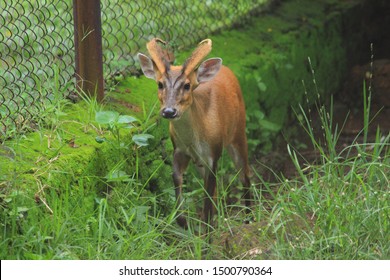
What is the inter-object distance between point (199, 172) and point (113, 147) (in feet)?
3.09

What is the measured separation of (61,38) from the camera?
752 centimetres

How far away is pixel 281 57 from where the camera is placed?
32.3 feet

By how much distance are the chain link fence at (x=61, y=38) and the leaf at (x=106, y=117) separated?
370 millimetres

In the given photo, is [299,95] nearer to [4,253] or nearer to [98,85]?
[98,85]

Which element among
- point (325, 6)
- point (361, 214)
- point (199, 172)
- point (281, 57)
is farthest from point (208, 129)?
point (325, 6)

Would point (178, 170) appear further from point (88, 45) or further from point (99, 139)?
point (88, 45)

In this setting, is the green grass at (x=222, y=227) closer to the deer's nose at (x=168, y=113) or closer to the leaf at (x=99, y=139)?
the leaf at (x=99, y=139)

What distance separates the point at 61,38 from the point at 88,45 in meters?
0.22

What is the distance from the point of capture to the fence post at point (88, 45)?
7375mm

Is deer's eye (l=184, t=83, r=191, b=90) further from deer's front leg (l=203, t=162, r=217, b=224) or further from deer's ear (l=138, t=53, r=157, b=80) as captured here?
deer's front leg (l=203, t=162, r=217, b=224)

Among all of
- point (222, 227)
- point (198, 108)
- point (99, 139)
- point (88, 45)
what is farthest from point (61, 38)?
point (222, 227)

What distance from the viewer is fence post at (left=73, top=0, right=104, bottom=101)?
7375 millimetres

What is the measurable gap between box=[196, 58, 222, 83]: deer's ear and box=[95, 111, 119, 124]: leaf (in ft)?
1.95

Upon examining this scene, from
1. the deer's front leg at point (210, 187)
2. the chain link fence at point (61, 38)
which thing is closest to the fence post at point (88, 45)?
the chain link fence at point (61, 38)
